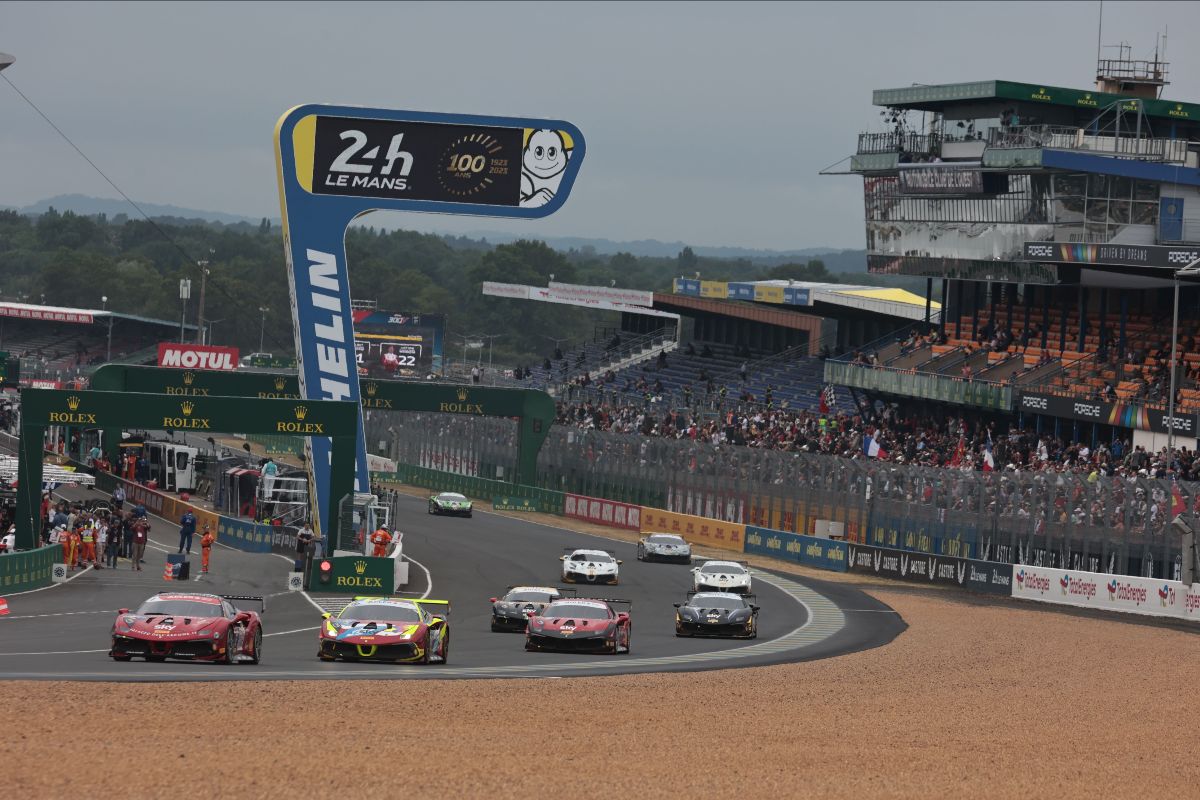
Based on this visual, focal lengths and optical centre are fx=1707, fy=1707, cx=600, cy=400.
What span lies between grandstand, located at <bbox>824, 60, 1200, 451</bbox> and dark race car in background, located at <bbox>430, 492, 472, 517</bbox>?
17.1 m

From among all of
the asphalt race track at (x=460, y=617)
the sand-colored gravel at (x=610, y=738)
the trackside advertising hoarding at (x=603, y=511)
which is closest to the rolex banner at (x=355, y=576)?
the asphalt race track at (x=460, y=617)

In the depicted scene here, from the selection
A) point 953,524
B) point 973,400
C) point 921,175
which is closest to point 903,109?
point 921,175

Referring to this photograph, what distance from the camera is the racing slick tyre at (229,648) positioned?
81.9ft

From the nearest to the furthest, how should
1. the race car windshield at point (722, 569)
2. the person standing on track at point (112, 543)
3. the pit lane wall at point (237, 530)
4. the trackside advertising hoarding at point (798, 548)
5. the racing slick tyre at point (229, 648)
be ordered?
1. the racing slick tyre at point (229, 648)
2. the person standing on track at point (112, 543)
3. the race car windshield at point (722, 569)
4. the pit lane wall at point (237, 530)
5. the trackside advertising hoarding at point (798, 548)

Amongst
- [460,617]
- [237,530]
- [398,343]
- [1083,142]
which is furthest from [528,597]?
[398,343]

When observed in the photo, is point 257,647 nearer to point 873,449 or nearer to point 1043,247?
point 873,449

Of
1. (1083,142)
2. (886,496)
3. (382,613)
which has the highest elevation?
(1083,142)

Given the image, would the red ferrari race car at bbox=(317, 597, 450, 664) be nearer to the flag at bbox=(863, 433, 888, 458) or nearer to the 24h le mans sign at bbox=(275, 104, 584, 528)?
the 24h le mans sign at bbox=(275, 104, 584, 528)

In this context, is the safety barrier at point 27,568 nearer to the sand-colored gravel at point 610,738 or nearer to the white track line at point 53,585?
the white track line at point 53,585

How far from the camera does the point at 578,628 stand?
29625 mm

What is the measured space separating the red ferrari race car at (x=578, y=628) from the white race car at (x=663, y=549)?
22.5 m

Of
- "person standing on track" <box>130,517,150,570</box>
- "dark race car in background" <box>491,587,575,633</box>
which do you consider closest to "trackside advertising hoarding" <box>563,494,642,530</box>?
"person standing on track" <box>130,517,150,570</box>

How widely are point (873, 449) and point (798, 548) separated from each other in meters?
7.97

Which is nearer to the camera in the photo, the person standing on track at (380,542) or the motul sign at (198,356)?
the person standing on track at (380,542)
